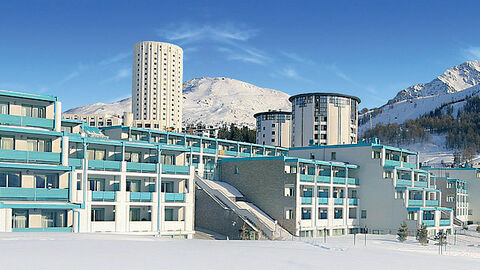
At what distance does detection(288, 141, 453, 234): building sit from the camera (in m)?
75.9

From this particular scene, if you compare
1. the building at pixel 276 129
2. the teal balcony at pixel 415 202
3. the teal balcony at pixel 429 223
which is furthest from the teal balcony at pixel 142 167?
the building at pixel 276 129

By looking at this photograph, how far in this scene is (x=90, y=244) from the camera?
86.8 feet

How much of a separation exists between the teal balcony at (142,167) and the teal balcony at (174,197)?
2.80 meters

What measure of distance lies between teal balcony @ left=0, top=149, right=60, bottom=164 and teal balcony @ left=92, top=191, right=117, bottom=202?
7.03 metres

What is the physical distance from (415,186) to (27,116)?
57.5 m

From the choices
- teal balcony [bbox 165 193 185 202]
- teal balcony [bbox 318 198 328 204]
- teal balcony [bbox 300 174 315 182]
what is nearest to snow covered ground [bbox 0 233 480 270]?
teal balcony [bbox 165 193 185 202]

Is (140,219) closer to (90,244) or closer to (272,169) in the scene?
(272,169)

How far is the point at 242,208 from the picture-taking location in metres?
66.2

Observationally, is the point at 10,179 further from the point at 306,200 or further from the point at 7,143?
the point at 306,200

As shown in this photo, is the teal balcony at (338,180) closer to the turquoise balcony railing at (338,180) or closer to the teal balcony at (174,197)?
the turquoise balcony railing at (338,180)

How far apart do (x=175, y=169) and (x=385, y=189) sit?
3292cm

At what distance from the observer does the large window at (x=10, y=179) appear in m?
42.7

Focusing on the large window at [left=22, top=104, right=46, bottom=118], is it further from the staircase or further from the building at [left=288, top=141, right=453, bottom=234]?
the building at [left=288, top=141, right=453, bottom=234]

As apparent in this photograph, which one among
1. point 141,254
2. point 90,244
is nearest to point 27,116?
point 90,244
